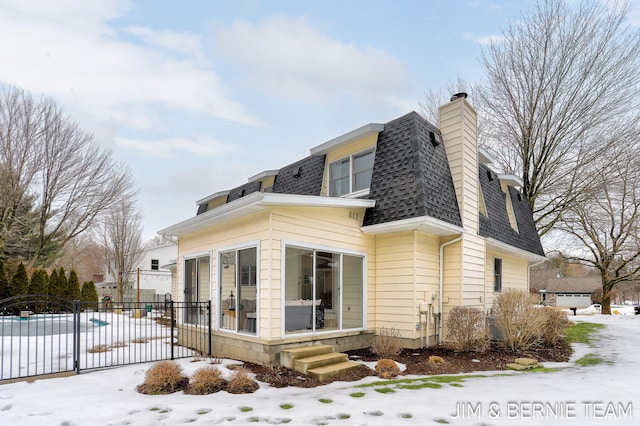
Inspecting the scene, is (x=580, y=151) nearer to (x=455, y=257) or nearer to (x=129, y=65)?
(x=455, y=257)

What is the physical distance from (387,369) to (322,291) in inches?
77.8

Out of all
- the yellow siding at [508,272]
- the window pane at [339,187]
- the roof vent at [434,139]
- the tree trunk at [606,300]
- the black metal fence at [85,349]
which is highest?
the roof vent at [434,139]

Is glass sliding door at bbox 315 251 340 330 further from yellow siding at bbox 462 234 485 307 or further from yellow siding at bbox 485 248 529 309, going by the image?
yellow siding at bbox 485 248 529 309

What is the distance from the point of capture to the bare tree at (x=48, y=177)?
15555mm

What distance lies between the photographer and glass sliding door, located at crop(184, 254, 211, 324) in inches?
330

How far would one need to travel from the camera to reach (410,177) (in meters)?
7.72

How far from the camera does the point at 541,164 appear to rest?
49.8 feet

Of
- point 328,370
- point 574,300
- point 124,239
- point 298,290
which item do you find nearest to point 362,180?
point 298,290

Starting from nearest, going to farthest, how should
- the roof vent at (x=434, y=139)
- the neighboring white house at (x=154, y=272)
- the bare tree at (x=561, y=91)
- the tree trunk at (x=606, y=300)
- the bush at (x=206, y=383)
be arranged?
the bush at (x=206, y=383), the roof vent at (x=434, y=139), the bare tree at (x=561, y=91), the tree trunk at (x=606, y=300), the neighboring white house at (x=154, y=272)

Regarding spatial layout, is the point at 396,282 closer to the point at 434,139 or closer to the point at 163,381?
the point at 434,139


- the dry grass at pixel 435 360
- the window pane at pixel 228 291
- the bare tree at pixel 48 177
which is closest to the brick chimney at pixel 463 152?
the dry grass at pixel 435 360

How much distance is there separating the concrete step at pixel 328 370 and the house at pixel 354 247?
83 cm

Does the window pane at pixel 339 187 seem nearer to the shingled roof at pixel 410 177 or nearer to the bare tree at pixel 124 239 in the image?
the shingled roof at pixel 410 177

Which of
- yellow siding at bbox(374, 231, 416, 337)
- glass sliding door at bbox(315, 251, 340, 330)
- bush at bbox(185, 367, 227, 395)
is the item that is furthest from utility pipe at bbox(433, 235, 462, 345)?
bush at bbox(185, 367, 227, 395)
